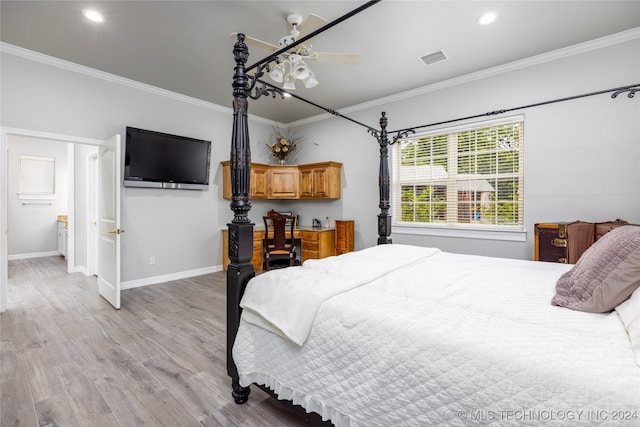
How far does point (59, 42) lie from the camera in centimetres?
317

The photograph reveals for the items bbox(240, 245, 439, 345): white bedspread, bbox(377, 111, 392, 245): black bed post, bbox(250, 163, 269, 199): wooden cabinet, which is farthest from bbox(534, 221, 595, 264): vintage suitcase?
bbox(250, 163, 269, 199): wooden cabinet

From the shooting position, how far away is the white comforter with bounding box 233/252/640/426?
85 cm

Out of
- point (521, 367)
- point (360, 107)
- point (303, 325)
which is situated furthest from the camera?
point (360, 107)

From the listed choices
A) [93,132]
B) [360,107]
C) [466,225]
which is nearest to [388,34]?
[360,107]

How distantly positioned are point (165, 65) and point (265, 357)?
376cm

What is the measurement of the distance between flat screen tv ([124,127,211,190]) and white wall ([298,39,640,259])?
3.64 m

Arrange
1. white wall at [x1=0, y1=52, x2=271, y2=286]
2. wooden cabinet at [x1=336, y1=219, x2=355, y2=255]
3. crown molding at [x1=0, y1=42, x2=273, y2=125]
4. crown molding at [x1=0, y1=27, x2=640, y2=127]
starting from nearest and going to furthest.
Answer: crown molding at [x1=0, y1=27, x2=640, y2=127]
crown molding at [x1=0, y1=42, x2=273, y2=125]
white wall at [x1=0, y1=52, x2=271, y2=286]
wooden cabinet at [x1=336, y1=219, x2=355, y2=255]

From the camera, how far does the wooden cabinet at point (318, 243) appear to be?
16.9ft

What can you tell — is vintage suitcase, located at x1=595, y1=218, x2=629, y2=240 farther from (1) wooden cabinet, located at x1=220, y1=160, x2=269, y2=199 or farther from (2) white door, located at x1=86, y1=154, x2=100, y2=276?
(2) white door, located at x1=86, y1=154, x2=100, y2=276

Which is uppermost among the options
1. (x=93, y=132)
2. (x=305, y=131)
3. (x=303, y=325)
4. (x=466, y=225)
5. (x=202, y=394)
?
(x=305, y=131)

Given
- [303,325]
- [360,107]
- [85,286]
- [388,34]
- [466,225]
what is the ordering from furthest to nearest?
[360,107]
[85,286]
[466,225]
[388,34]
[303,325]

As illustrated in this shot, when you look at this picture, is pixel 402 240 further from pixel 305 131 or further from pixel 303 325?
pixel 303 325

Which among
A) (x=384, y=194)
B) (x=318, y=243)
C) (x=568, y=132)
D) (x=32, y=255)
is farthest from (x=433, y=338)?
(x=32, y=255)

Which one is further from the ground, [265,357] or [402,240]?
[402,240]
